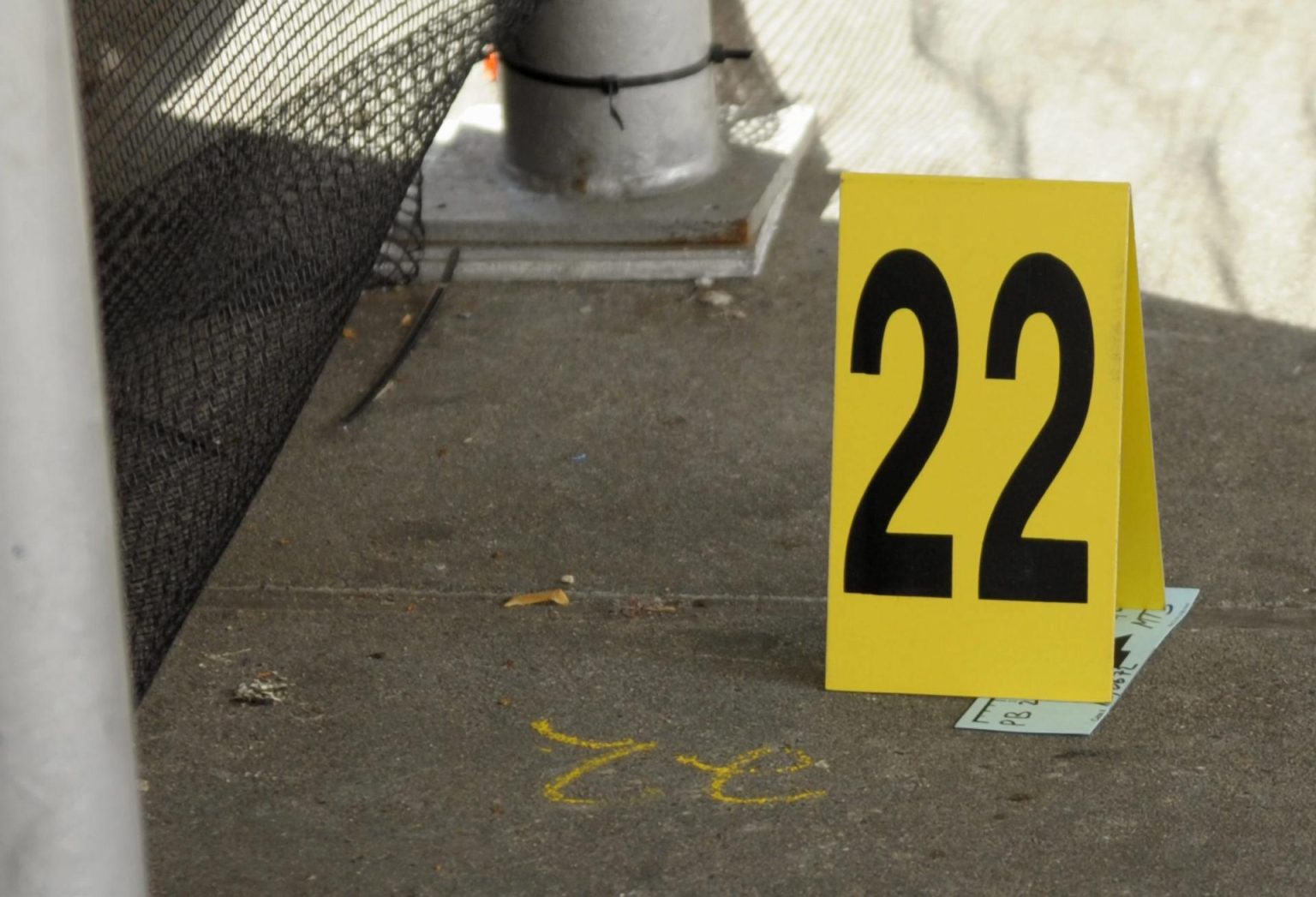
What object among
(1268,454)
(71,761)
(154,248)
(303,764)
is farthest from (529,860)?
(1268,454)

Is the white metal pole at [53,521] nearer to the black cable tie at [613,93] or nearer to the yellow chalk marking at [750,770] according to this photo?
the yellow chalk marking at [750,770]

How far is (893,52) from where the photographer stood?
6594 millimetres

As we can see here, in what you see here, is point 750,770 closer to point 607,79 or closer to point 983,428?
point 983,428

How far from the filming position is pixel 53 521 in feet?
4.46

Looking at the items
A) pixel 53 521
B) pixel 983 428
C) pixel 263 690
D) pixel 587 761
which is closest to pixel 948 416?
pixel 983 428

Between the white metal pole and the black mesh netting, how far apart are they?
53.9 inches

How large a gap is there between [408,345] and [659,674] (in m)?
1.89

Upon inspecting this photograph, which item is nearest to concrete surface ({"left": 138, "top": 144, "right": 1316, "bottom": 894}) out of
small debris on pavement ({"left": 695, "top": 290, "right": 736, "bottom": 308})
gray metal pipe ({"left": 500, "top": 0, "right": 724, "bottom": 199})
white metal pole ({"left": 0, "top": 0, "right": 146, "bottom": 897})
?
small debris on pavement ({"left": 695, "top": 290, "right": 736, "bottom": 308})

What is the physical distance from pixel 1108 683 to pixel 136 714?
180cm

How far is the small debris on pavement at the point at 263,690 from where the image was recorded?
Answer: 3162mm

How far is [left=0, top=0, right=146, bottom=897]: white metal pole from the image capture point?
130 centimetres

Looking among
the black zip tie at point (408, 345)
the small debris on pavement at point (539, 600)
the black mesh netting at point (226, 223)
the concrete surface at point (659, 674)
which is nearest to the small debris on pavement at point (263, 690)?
the concrete surface at point (659, 674)

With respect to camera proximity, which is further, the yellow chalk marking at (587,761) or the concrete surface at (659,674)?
the yellow chalk marking at (587,761)

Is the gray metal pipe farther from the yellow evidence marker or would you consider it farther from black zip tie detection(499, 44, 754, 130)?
the yellow evidence marker
